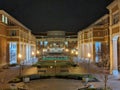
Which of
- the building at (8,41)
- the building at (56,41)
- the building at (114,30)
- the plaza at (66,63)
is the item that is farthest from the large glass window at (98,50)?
the building at (56,41)

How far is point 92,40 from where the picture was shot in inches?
2146

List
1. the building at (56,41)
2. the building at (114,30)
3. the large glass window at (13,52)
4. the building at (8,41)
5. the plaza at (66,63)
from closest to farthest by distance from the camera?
1. the plaza at (66,63)
2. the building at (114,30)
3. the building at (8,41)
4. the large glass window at (13,52)
5. the building at (56,41)

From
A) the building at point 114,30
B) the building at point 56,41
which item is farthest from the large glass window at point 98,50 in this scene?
the building at point 56,41

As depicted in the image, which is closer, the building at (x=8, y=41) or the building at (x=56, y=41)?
the building at (x=8, y=41)

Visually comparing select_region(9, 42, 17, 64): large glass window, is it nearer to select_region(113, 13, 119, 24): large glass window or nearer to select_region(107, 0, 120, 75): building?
select_region(107, 0, 120, 75): building

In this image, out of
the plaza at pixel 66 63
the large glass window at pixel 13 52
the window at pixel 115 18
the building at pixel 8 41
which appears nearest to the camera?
the plaza at pixel 66 63

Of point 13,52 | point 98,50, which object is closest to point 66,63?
point 98,50

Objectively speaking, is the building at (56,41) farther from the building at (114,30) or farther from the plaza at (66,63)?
the building at (114,30)

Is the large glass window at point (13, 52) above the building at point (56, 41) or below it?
below

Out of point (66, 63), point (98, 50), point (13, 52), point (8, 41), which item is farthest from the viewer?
point (98, 50)

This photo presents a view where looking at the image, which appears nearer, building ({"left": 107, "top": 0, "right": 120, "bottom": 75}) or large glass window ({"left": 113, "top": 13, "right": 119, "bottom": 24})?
building ({"left": 107, "top": 0, "right": 120, "bottom": 75})

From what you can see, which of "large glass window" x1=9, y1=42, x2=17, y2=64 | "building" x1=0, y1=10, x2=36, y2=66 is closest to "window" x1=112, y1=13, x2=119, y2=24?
"building" x1=0, y1=10, x2=36, y2=66

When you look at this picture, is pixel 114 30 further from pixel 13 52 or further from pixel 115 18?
pixel 13 52

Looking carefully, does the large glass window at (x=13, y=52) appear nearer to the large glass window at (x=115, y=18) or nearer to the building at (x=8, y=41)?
the building at (x=8, y=41)
